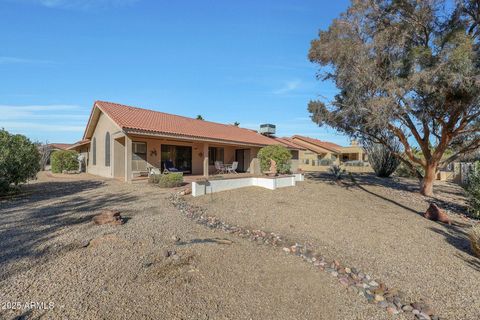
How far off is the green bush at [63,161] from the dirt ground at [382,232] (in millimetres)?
15260

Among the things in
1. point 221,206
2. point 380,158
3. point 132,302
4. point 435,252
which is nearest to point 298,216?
point 221,206

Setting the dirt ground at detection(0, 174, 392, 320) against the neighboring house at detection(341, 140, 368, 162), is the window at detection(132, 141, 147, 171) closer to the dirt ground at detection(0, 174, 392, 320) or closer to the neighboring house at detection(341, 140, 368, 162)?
the dirt ground at detection(0, 174, 392, 320)

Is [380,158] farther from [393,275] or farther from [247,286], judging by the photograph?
[247,286]

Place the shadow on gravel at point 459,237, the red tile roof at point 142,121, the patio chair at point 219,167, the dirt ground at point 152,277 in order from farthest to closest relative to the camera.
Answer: the patio chair at point 219,167 < the red tile roof at point 142,121 < the shadow on gravel at point 459,237 < the dirt ground at point 152,277

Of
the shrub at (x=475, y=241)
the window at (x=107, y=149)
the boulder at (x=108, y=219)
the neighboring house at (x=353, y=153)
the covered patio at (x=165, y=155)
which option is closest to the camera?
the shrub at (x=475, y=241)

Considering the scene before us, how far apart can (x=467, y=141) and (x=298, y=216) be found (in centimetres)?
1363

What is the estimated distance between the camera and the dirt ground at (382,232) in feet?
13.9

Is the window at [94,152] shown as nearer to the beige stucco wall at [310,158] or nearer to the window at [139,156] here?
the window at [139,156]

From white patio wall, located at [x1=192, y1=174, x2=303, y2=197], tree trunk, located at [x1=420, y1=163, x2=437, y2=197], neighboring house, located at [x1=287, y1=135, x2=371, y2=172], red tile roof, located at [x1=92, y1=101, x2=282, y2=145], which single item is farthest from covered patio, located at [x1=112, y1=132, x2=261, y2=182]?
neighboring house, located at [x1=287, y1=135, x2=371, y2=172]

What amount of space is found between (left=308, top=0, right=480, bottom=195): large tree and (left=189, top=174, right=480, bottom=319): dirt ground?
3847mm

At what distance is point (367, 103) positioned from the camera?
1145cm

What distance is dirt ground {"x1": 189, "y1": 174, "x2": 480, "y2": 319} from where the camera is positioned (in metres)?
4.25

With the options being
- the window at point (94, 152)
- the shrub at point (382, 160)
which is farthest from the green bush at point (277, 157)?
the window at point (94, 152)

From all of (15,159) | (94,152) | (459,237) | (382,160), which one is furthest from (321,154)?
(15,159)
